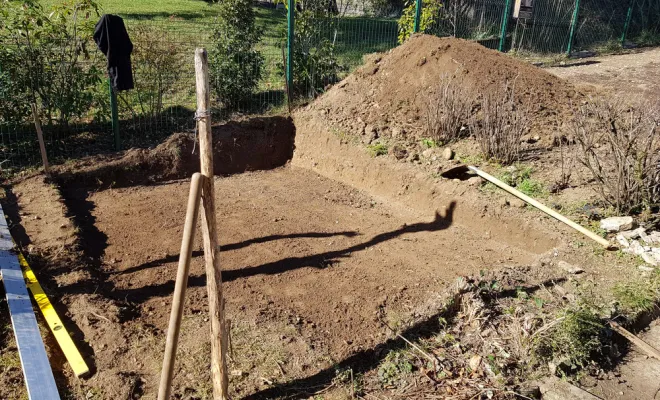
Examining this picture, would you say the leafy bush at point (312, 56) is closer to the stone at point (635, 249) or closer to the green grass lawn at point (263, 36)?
the green grass lawn at point (263, 36)

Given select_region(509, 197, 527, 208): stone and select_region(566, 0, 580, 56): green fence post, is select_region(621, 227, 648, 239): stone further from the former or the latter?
select_region(566, 0, 580, 56): green fence post

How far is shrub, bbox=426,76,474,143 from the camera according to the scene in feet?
23.6

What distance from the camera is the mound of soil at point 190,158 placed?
7035 mm

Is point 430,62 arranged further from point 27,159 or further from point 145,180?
point 27,159

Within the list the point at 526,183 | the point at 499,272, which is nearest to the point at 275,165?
the point at 526,183

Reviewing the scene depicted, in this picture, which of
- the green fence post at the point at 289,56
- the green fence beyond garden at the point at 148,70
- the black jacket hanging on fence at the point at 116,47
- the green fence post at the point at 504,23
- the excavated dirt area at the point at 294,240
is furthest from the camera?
the green fence post at the point at 504,23

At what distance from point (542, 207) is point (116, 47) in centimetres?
561

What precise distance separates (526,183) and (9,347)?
5.28m

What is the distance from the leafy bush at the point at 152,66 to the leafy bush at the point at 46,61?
0.66 metres

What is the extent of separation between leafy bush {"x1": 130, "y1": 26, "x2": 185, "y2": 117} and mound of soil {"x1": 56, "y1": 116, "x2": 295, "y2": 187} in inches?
34.0

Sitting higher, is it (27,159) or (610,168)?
(610,168)

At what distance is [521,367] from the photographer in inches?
144

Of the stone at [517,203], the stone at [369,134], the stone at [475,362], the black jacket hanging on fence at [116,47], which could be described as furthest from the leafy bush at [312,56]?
the stone at [475,362]

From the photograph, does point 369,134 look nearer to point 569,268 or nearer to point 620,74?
point 569,268
